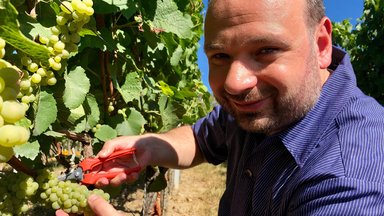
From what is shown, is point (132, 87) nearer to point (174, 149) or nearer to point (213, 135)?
point (174, 149)

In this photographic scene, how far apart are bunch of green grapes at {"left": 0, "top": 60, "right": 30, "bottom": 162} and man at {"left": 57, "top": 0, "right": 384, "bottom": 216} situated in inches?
21.7

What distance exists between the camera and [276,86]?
154 centimetres

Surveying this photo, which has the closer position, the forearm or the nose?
the nose

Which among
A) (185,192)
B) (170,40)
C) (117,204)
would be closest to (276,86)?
(170,40)

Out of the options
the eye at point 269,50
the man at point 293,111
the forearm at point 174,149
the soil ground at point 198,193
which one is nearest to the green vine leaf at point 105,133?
the forearm at point 174,149

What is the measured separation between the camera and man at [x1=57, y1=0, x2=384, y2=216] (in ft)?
4.25

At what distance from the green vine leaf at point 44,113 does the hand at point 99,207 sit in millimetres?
369

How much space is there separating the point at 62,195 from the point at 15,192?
155mm

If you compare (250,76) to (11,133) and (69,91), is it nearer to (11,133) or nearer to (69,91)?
(69,91)

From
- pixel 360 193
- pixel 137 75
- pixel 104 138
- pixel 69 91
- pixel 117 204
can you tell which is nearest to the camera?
pixel 360 193

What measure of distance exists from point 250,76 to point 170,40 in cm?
115

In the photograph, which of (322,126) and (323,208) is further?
(322,126)

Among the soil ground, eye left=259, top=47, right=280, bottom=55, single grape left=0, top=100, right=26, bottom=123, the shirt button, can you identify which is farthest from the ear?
the soil ground

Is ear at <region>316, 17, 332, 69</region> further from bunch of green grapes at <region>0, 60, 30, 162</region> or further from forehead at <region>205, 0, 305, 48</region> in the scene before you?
bunch of green grapes at <region>0, 60, 30, 162</region>
